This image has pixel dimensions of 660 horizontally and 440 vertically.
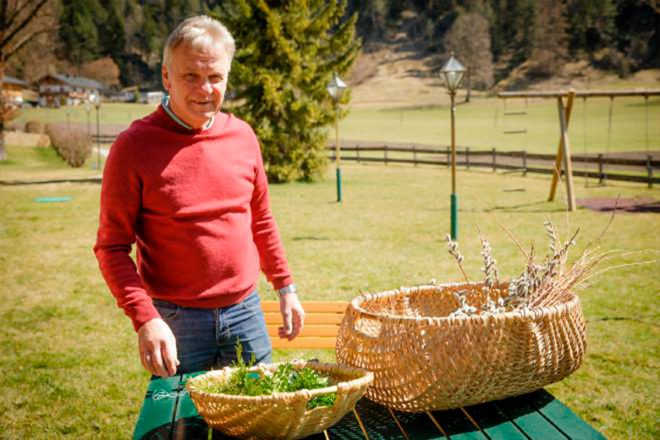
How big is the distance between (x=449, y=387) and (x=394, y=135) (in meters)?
57.5

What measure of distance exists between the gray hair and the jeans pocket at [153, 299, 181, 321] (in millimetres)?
928

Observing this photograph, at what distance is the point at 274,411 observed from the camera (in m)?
1.80

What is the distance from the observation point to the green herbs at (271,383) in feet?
6.42

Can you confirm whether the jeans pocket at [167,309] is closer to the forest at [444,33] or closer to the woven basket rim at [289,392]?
the woven basket rim at [289,392]

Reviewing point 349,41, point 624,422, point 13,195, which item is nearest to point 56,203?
point 13,195

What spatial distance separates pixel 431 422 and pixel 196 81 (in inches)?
57.4

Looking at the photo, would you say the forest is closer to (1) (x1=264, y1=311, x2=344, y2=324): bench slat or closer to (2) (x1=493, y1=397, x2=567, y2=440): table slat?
(1) (x1=264, y1=311, x2=344, y2=324): bench slat

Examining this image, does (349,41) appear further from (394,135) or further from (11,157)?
(394,135)

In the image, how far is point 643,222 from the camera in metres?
14.3

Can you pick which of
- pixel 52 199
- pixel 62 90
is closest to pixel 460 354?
pixel 52 199

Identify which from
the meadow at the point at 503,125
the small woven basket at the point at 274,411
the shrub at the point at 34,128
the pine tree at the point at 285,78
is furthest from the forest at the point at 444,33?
the small woven basket at the point at 274,411

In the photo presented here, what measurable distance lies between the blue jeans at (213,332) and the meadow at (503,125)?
2548cm

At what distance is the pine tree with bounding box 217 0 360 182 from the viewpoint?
24453 mm

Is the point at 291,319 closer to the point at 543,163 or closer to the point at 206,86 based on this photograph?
the point at 206,86
